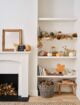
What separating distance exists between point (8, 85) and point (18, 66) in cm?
58

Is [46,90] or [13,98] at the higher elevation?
[46,90]

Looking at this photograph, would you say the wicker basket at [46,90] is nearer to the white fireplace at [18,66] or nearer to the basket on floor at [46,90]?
the basket on floor at [46,90]

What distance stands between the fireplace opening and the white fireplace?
6.3 inches

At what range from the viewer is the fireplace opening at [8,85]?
4.21 meters

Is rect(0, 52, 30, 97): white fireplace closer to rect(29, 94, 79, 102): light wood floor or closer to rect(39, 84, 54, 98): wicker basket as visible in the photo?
rect(29, 94, 79, 102): light wood floor

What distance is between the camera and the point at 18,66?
4.18 metres

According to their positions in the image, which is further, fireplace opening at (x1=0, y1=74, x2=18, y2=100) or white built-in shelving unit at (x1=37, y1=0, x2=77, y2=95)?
white built-in shelving unit at (x1=37, y1=0, x2=77, y2=95)

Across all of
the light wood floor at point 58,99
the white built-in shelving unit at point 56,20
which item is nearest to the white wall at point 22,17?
the white built-in shelving unit at point 56,20

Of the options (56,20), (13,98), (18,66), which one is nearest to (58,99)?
(13,98)

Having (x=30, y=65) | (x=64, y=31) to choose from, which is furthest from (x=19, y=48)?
(x=64, y=31)

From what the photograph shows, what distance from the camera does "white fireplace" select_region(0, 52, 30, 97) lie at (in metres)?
4.05

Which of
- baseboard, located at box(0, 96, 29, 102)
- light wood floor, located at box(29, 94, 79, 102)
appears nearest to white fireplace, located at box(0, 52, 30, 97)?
baseboard, located at box(0, 96, 29, 102)

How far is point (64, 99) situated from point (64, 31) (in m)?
1.74

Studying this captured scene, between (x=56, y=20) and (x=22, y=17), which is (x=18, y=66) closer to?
(x=22, y=17)
